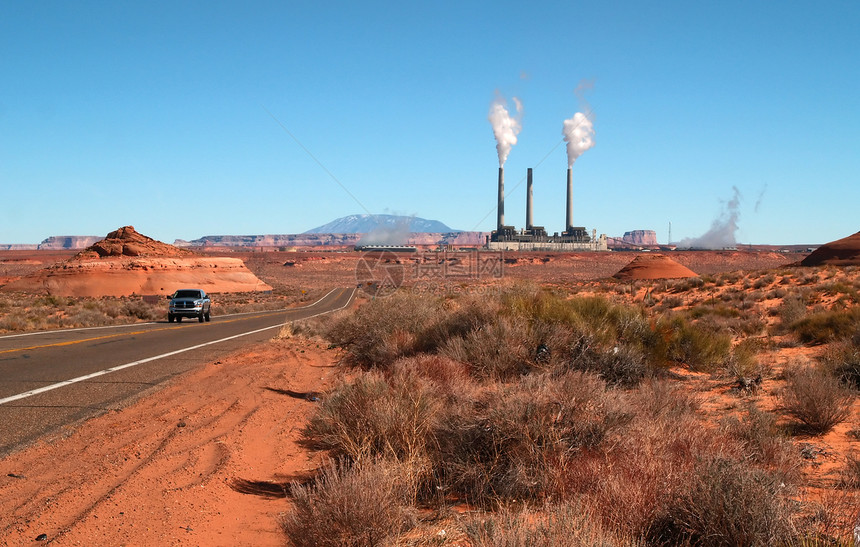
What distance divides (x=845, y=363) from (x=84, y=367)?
1413 cm

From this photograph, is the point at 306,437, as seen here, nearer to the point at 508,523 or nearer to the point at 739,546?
the point at 508,523

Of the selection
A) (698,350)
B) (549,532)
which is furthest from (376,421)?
(698,350)

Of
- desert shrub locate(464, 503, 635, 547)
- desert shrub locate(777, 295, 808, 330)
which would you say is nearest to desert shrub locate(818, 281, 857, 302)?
desert shrub locate(777, 295, 808, 330)

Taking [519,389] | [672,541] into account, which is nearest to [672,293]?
[519,389]

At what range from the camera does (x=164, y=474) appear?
613 centimetres

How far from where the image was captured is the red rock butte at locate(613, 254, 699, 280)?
191 feet

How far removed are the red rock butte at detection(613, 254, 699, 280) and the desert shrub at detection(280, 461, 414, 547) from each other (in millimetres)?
56239

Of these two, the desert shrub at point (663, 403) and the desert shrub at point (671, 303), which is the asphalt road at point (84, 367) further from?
the desert shrub at point (671, 303)

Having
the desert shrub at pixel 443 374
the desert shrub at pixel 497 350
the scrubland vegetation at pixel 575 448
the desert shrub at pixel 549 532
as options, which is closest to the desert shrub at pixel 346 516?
the scrubland vegetation at pixel 575 448

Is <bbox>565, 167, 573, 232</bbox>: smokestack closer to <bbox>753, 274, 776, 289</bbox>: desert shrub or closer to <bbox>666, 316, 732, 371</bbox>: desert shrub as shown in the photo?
<bbox>753, 274, 776, 289</bbox>: desert shrub

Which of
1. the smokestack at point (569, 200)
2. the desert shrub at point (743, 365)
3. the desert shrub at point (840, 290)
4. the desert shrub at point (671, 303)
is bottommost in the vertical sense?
the desert shrub at point (671, 303)

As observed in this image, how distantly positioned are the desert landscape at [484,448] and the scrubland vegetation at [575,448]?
2 cm

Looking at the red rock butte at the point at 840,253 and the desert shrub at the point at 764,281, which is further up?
the red rock butte at the point at 840,253

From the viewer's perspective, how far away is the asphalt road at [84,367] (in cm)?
851
